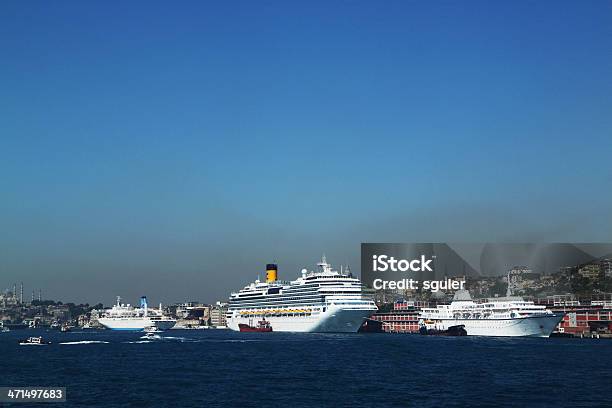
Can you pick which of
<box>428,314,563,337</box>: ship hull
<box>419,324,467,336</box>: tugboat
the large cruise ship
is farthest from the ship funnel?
<box>428,314,563,337</box>: ship hull

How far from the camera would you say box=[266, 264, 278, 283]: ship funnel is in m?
176

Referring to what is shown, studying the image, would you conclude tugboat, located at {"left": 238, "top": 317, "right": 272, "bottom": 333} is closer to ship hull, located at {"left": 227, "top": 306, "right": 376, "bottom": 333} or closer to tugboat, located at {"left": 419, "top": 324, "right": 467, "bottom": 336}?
ship hull, located at {"left": 227, "top": 306, "right": 376, "bottom": 333}

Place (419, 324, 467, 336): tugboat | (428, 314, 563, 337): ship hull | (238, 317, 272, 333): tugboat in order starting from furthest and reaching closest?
1. (238, 317, 272, 333): tugboat
2. (419, 324, 467, 336): tugboat
3. (428, 314, 563, 337): ship hull

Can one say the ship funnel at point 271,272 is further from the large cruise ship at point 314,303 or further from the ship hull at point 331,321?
the ship hull at point 331,321

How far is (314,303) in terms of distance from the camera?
473ft

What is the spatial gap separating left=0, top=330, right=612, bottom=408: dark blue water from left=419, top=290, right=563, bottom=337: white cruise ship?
119ft

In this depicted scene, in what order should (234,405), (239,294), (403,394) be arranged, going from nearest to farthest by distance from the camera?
(234,405), (403,394), (239,294)

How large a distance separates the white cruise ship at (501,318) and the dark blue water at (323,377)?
36.2 meters

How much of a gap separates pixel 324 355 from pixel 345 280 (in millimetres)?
67830

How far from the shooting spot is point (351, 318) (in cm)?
13838

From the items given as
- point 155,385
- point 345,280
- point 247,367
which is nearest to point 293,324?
point 345,280

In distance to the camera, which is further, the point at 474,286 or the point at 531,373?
the point at 474,286

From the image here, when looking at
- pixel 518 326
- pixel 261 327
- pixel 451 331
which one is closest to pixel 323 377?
pixel 518 326

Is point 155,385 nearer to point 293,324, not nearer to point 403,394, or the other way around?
point 403,394
